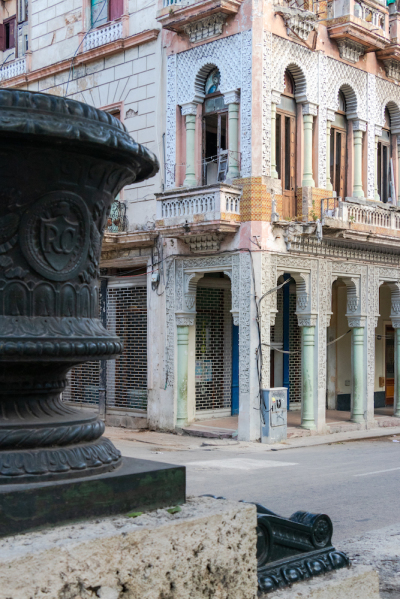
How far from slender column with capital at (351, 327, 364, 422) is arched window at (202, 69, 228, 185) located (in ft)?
16.0

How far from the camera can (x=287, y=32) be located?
15.6 metres

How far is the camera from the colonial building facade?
48.9 ft

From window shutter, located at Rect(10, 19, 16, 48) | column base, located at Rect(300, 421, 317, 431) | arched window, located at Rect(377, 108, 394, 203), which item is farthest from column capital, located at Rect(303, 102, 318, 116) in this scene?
window shutter, located at Rect(10, 19, 16, 48)

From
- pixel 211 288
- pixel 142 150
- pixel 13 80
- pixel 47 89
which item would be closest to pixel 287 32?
pixel 211 288

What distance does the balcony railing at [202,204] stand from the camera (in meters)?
14.5

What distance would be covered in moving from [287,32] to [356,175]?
11.8 ft

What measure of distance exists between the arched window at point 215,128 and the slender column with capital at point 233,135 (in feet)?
0.89

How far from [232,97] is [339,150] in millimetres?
3254

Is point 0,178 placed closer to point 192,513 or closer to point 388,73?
point 192,513

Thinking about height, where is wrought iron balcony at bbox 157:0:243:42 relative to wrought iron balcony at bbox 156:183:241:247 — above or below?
above

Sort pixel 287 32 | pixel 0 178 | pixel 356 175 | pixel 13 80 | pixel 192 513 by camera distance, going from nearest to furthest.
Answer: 1. pixel 0 178
2. pixel 192 513
3. pixel 287 32
4. pixel 356 175
5. pixel 13 80

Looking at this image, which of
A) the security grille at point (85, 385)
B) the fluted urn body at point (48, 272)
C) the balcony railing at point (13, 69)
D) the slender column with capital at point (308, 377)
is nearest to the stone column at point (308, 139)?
the slender column with capital at point (308, 377)

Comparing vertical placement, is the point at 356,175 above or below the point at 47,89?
below

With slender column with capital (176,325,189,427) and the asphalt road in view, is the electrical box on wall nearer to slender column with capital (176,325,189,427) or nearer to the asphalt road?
the asphalt road
